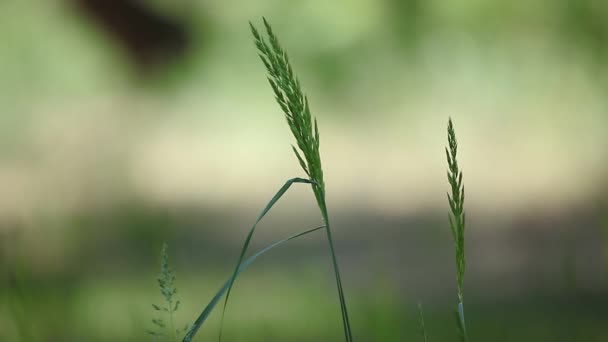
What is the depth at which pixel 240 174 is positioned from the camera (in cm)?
391

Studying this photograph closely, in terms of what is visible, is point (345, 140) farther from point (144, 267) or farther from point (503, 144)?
point (144, 267)

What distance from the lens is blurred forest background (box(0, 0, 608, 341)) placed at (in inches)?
143

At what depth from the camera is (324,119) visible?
12.5 ft

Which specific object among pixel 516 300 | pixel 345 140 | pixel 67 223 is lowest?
pixel 516 300

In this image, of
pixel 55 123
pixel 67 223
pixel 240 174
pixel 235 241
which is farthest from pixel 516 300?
pixel 55 123

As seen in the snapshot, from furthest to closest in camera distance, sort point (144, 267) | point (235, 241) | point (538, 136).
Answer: point (538, 136), point (235, 241), point (144, 267)

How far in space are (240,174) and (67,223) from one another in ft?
3.05

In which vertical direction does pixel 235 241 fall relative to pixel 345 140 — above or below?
below

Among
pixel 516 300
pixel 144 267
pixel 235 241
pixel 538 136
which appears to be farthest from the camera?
pixel 538 136

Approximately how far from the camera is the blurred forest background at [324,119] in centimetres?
364

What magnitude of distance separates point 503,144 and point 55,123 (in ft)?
7.32

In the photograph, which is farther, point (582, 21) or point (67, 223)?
point (582, 21)

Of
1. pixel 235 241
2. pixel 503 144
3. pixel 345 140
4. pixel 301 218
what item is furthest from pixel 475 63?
pixel 235 241

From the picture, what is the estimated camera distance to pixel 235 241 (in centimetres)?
362
